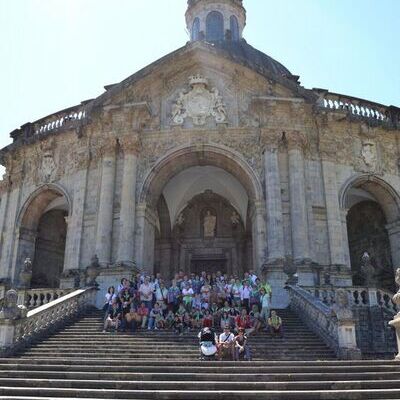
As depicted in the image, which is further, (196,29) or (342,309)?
(196,29)

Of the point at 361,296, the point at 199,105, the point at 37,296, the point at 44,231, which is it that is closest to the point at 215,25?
the point at 199,105

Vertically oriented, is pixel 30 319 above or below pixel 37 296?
below

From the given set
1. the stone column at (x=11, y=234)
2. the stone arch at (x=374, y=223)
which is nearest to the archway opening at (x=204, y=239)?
the stone arch at (x=374, y=223)

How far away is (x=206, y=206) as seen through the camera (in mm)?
25000

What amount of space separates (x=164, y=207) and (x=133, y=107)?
6.12 metres

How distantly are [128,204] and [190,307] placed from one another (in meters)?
6.42

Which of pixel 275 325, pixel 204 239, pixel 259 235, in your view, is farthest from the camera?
pixel 204 239

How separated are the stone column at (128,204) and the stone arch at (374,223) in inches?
328

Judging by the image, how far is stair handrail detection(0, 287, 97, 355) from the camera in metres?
11.4

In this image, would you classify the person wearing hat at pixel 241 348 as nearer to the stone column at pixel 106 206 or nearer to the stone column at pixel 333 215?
the stone column at pixel 333 215

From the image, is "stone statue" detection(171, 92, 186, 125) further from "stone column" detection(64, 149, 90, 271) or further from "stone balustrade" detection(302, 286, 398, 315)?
"stone balustrade" detection(302, 286, 398, 315)

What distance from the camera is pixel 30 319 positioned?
1219 cm

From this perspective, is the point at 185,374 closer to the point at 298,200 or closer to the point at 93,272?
the point at 93,272

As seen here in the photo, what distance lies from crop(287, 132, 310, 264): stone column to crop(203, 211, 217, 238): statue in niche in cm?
686
